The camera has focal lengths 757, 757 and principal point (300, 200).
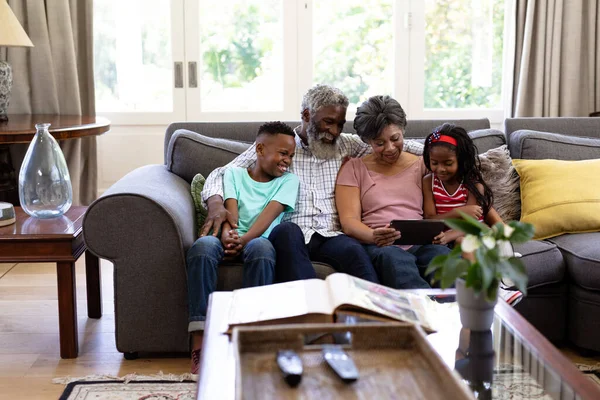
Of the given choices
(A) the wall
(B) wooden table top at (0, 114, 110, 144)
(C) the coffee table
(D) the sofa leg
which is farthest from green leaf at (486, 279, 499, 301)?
(A) the wall

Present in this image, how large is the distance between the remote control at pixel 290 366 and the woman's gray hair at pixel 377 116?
4.80ft

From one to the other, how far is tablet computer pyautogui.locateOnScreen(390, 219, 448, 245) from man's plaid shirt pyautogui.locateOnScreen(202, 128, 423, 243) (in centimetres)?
28

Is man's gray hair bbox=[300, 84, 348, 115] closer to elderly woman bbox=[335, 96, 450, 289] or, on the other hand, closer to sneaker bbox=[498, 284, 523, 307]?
elderly woman bbox=[335, 96, 450, 289]

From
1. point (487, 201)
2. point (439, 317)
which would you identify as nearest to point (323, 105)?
point (487, 201)

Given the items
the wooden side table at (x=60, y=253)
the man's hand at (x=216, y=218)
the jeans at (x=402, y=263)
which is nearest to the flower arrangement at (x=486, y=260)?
the jeans at (x=402, y=263)

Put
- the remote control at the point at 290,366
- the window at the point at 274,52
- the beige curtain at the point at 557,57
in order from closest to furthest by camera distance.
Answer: the remote control at the point at 290,366 < the beige curtain at the point at 557,57 < the window at the point at 274,52

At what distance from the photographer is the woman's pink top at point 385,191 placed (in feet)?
9.12

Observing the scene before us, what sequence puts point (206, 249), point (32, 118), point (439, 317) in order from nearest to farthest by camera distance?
A: point (439, 317)
point (206, 249)
point (32, 118)

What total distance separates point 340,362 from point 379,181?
1.48 meters

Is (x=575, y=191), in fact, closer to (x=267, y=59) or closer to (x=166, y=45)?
(x=267, y=59)

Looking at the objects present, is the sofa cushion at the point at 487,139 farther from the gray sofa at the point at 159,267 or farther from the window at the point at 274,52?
the window at the point at 274,52

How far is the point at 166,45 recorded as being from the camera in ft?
15.2

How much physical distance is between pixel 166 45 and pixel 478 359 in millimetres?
3486

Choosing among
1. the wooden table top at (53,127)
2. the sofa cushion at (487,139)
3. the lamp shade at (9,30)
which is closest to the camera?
the sofa cushion at (487,139)
